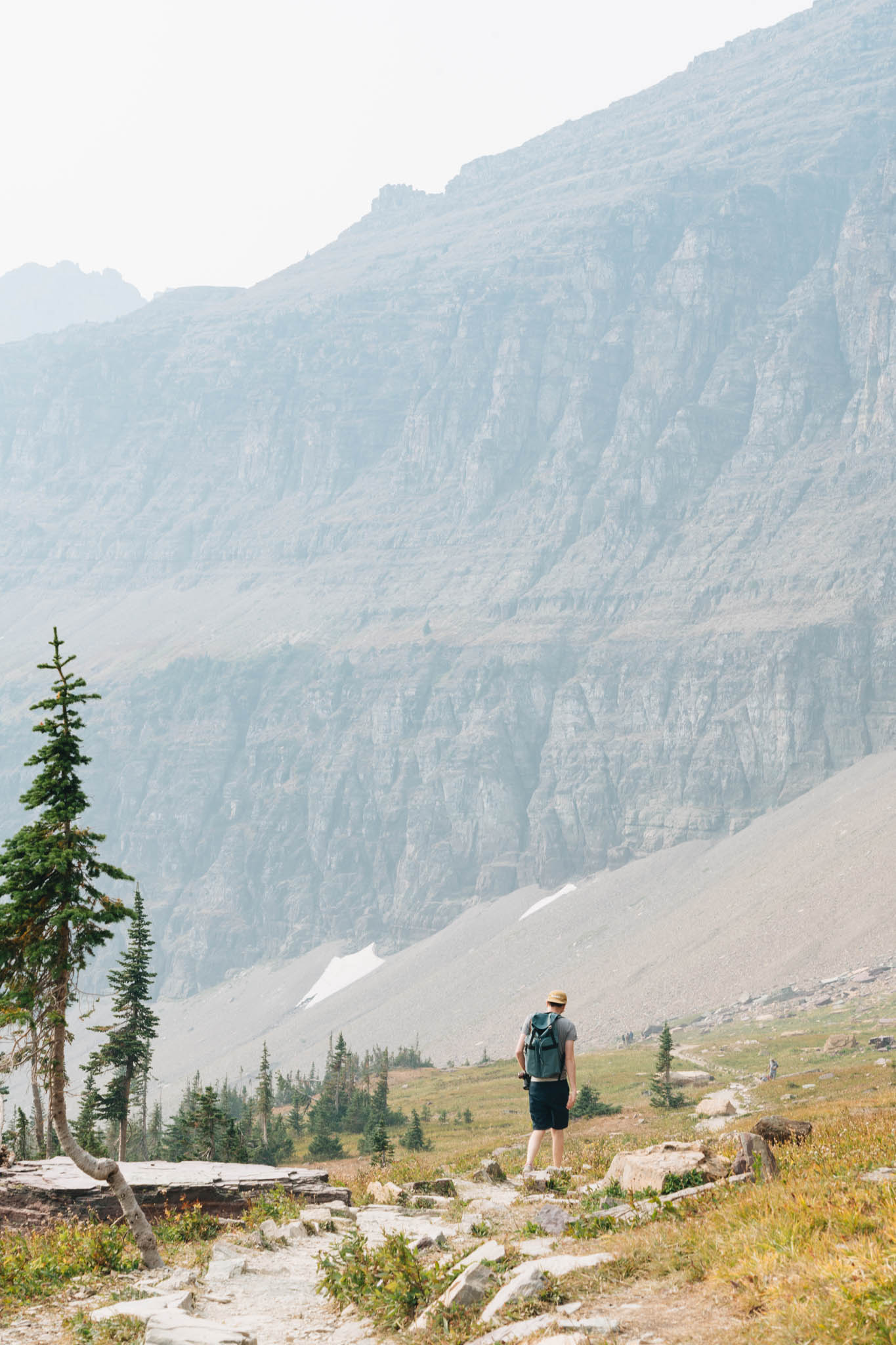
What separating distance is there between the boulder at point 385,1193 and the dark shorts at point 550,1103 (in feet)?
10.00

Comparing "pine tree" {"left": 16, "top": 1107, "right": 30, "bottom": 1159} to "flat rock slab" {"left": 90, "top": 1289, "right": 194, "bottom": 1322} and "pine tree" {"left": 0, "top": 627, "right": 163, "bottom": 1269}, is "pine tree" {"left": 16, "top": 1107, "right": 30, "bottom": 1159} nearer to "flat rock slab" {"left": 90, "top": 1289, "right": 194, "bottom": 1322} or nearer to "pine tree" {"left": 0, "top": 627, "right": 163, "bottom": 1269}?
"pine tree" {"left": 0, "top": 627, "right": 163, "bottom": 1269}

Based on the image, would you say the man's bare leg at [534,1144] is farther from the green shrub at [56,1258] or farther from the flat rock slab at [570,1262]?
the green shrub at [56,1258]

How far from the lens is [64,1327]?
468 inches

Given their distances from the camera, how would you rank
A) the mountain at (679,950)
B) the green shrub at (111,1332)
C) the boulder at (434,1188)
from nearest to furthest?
the green shrub at (111,1332), the boulder at (434,1188), the mountain at (679,950)

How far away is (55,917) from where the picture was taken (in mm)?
14969

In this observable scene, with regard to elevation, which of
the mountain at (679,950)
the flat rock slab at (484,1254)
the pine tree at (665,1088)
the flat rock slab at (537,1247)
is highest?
the flat rock slab at (484,1254)

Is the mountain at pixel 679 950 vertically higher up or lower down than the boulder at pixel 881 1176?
lower down

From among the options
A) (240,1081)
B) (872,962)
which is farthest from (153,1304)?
(240,1081)

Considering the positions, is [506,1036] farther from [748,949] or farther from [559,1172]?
[559,1172]

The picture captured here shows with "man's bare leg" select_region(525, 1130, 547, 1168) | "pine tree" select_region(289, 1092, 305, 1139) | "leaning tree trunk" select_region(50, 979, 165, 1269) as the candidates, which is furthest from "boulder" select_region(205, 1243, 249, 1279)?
"pine tree" select_region(289, 1092, 305, 1139)

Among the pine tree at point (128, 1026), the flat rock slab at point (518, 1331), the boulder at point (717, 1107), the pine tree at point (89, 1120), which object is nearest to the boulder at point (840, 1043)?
→ the boulder at point (717, 1107)

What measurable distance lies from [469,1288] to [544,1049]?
5.53 m

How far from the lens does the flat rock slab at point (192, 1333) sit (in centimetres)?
1019

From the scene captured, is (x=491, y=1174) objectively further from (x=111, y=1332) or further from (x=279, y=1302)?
(x=111, y=1332)
